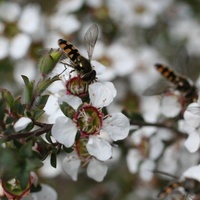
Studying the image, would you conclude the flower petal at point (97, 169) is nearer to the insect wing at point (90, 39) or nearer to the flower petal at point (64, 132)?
the flower petal at point (64, 132)

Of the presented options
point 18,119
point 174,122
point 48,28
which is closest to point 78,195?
point 48,28

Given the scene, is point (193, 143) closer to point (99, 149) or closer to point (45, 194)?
point (99, 149)

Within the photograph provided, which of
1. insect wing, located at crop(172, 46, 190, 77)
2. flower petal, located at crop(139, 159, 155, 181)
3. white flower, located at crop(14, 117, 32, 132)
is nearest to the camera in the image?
white flower, located at crop(14, 117, 32, 132)

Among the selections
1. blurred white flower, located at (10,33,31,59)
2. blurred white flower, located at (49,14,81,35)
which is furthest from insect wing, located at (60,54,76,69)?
blurred white flower, located at (49,14,81,35)

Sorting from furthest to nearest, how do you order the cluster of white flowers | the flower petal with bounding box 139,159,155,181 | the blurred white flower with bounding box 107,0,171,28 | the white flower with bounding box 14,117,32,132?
the blurred white flower with bounding box 107,0,171,28, the flower petal with bounding box 139,159,155,181, the cluster of white flowers, the white flower with bounding box 14,117,32,132

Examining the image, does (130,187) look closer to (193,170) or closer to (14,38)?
(14,38)

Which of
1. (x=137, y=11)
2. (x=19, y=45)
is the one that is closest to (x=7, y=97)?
(x=19, y=45)

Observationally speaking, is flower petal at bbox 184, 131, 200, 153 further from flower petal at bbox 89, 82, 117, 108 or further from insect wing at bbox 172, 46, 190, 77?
insect wing at bbox 172, 46, 190, 77
